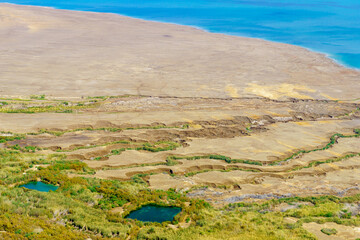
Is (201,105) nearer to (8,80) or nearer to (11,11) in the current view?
(8,80)

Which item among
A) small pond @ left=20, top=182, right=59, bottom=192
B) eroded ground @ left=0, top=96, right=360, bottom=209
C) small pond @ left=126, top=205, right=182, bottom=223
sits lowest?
small pond @ left=126, top=205, right=182, bottom=223

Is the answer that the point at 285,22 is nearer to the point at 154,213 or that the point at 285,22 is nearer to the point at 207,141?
the point at 207,141

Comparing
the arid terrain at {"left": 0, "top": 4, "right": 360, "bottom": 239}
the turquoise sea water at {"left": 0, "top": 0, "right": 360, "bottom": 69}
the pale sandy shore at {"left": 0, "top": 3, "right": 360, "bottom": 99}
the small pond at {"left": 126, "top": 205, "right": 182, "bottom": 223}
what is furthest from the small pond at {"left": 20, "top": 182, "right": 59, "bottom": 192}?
the turquoise sea water at {"left": 0, "top": 0, "right": 360, "bottom": 69}

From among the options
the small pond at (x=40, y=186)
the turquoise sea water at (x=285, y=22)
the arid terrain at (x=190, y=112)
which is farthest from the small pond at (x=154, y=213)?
the turquoise sea water at (x=285, y=22)

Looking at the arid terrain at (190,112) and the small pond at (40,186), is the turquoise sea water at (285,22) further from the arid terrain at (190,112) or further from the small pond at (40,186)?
the small pond at (40,186)

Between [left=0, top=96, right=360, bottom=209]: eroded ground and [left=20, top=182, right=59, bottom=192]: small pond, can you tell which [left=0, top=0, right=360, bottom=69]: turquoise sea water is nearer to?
[left=0, top=96, right=360, bottom=209]: eroded ground
